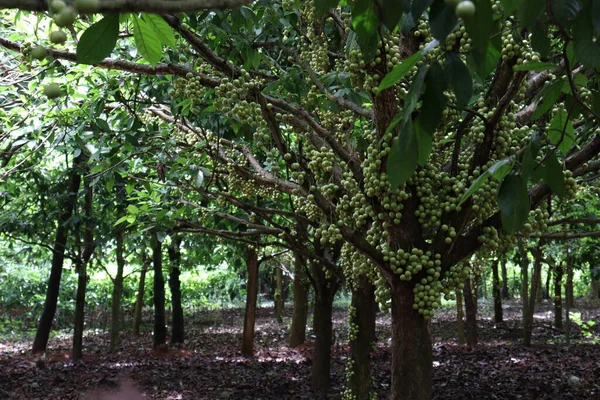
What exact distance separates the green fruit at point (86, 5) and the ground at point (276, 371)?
4.08m

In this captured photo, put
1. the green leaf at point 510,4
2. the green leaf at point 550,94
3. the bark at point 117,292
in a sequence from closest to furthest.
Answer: the green leaf at point 510,4 < the green leaf at point 550,94 < the bark at point 117,292

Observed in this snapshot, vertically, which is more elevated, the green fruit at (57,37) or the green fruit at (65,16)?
the green fruit at (57,37)

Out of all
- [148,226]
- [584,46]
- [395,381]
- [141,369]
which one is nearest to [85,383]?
[141,369]

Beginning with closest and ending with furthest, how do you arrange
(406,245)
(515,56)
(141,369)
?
(515,56)
(406,245)
(141,369)

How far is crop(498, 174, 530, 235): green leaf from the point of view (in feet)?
4.61

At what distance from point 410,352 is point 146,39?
2.19 m

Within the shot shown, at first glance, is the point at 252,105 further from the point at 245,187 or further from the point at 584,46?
the point at 584,46

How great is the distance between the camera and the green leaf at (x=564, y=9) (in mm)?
1254

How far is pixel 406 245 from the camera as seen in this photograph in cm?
299

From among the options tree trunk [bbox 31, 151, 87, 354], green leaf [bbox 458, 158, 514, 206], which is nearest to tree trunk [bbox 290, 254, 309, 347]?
tree trunk [bbox 31, 151, 87, 354]

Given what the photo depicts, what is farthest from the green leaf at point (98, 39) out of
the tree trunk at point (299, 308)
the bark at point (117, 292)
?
the tree trunk at point (299, 308)

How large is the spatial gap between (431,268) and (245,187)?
2182mm

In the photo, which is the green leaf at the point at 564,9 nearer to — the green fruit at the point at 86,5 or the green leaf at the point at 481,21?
the green leaf at the point at 481,21

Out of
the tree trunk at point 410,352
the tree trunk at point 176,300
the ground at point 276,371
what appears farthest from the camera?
the tree trunk at point 176,300
